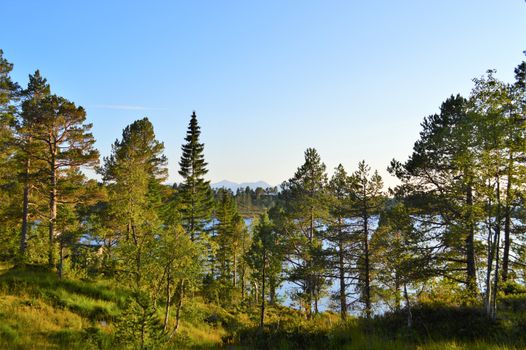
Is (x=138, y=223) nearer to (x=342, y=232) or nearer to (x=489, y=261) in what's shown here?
(x=342, y=232)

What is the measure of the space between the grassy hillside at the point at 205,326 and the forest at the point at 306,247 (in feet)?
0.31

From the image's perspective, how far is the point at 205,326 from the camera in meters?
21.8

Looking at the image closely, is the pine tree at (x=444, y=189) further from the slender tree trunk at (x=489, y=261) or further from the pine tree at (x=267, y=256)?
the pine tree at (x=267, y=256)

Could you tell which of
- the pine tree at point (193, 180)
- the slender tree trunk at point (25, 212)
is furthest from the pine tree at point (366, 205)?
the slender tree trunk at point (25, 212)

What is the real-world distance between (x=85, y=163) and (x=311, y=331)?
20.5m

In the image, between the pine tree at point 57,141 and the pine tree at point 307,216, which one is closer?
the pine tree at point 57,141

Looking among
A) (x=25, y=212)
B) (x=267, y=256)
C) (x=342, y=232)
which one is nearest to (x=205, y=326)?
(x=267, y=256)

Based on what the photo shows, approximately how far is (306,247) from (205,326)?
1055cm

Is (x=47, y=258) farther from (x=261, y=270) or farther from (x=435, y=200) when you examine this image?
(x=435, y=200)

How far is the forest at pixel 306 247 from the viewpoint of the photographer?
1058 cm

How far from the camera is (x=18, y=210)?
22688 millimetres

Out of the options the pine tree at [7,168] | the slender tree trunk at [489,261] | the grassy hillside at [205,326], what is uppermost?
the pine tree at [7,168]

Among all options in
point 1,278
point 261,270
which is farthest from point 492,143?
point 1,278

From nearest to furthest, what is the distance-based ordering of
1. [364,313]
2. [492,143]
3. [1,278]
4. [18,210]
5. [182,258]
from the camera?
[492,143], [182,258], [1,278], [364,313], [18,210]
